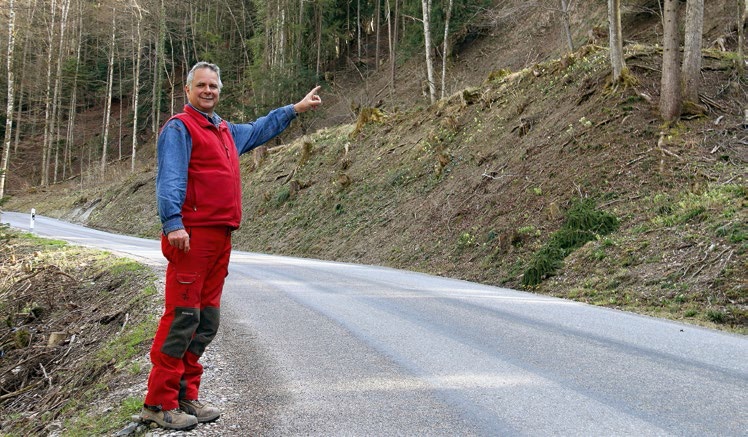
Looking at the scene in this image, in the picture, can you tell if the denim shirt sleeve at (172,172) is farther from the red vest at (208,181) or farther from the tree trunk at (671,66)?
the tree trunk at (671,66)

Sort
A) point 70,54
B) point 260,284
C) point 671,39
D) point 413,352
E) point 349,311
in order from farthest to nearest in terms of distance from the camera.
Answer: point 70,54 < point 671,39 < point 260,284 < point 349,311 < point 413,352

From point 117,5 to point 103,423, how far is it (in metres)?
47.9

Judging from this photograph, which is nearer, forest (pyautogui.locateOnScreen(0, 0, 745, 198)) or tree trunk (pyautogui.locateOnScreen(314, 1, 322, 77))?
forest (pyautogui.locateOnScreen(0, 0, 745, 198))

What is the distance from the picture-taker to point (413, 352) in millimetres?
5754

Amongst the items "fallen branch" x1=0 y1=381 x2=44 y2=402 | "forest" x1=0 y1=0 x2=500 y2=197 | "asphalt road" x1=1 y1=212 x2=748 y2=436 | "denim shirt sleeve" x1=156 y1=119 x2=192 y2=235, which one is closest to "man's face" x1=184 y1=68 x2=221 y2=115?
"denim shirt sleeve" x1=156 y1=119 x2=192 y2=235

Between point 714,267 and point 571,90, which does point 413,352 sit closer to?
point 714,267

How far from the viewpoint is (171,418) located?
149 inches

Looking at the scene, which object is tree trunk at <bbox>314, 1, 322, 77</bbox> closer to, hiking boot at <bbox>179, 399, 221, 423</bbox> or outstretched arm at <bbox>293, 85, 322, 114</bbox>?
outstretched arm at <bbox>293, 85, 322, 114</bbox>

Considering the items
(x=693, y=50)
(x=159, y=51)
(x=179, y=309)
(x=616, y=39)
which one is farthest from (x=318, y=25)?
(x=179, y=309)

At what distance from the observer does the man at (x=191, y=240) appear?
3.71 m

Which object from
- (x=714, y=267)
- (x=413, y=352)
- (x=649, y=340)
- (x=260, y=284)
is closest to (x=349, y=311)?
(x=413, y=352)

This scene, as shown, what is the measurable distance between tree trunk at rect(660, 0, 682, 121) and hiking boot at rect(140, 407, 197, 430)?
44.2 feet

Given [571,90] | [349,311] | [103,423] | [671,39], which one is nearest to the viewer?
[103,423]

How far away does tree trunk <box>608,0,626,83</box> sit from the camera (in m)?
15.4
